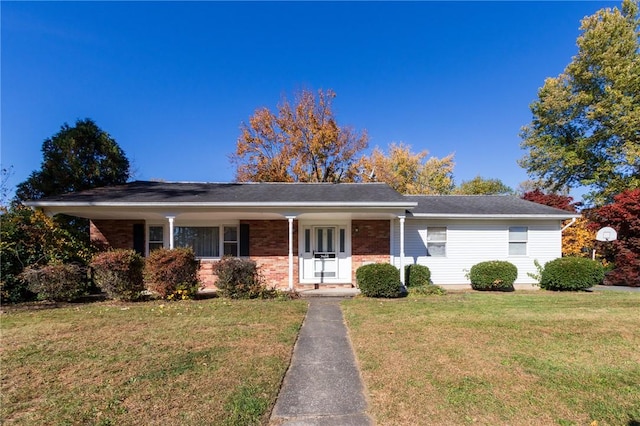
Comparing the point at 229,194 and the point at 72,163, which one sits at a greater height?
the point at 72,163

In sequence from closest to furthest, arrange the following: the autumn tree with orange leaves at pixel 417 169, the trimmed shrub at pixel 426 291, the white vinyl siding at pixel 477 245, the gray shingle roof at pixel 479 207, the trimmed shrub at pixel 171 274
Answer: the trimmed shrub at pixel 171 274
the trimmed shrub at pixel 426 291
the gray shingle roof at pixel 479 207
the white vinyl siding at pixel 477 245
the autumn tree with orange leaves at pixel 417 169

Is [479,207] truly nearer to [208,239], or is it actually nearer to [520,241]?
[520,241]

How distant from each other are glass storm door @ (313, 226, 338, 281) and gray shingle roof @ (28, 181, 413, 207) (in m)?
1.50

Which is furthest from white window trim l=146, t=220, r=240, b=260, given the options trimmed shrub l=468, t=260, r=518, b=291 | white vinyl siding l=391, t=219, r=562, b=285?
trimmed shrub l=468, t=260, r=518, b=291

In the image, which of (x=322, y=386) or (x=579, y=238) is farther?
(x=579, y=238)

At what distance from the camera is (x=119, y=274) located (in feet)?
30.9

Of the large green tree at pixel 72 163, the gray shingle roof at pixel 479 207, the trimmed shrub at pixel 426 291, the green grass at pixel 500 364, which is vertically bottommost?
the trimmed shrub at pixel 426 291

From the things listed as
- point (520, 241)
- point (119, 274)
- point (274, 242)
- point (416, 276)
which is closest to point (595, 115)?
point (520, 241)

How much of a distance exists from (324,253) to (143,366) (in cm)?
839

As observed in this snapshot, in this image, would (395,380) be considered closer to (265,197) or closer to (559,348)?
(559,348)

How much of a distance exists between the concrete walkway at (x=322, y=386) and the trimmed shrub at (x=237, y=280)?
3896mm

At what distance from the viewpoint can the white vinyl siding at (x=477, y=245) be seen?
43.5ft

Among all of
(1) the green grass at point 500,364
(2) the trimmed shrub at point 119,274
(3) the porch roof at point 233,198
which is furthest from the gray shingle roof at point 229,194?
(1) the green grass at point 500,364

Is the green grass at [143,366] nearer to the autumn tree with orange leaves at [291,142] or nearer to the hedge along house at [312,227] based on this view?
the hedge along house at [312,227]
